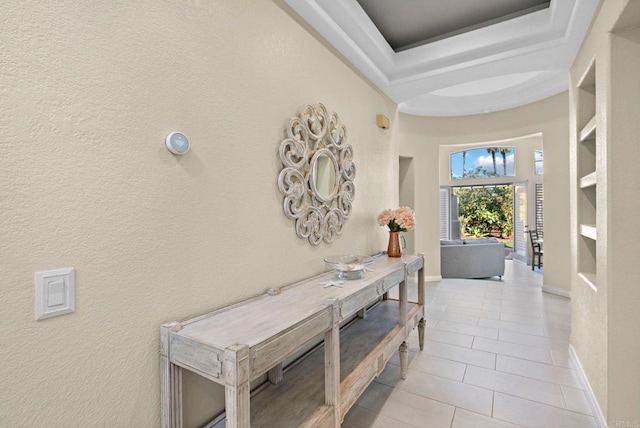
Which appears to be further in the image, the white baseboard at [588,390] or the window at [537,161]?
the window at [537,161]

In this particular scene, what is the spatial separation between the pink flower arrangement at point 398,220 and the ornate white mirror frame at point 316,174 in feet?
1.65

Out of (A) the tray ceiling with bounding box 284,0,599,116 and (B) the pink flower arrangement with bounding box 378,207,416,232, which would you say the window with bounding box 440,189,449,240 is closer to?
(A) the tray ceiling with bounding box 284,0,599,116

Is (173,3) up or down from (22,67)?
up

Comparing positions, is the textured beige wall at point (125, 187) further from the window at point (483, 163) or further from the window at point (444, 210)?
the window at point (483, 163)

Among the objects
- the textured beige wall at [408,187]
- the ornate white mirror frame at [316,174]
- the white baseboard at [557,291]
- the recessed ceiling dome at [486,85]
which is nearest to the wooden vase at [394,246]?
the ornate white mirror frame at [316,174]

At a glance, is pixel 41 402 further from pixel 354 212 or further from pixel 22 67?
pixel 354 212

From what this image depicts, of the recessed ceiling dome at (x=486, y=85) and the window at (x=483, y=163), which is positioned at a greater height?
the recessed ceiling dome at (x=486, y=85)

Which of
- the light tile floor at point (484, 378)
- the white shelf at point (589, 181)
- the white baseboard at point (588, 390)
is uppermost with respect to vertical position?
the white shelf at point (589, 181)

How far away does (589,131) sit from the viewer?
2311 millimetres

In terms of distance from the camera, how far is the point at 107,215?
3.71 feet

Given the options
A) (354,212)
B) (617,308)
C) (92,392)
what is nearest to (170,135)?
(92,392)

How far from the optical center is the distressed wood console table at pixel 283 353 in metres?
1.10

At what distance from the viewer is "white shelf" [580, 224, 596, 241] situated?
221 centimetres

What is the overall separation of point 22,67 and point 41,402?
1.04 m
